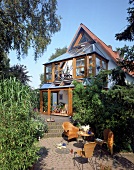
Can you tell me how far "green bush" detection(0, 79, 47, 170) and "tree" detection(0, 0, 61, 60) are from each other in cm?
665

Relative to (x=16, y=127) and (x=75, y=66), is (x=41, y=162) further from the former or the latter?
(x=75, y=66)

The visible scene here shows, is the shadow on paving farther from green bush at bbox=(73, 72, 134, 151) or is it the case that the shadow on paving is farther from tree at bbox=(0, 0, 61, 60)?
tree at bbox=(0, 0, 61, 60)

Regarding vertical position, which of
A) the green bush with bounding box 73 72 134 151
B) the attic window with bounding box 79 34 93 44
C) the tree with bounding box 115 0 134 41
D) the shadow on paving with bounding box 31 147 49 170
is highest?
the attic window with bounding box 79 34 93 44

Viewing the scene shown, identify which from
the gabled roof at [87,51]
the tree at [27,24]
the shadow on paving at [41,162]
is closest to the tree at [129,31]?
the shadow on paving at [41,162]

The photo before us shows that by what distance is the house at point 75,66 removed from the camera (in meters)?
15.2

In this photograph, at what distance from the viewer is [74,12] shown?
429 inches

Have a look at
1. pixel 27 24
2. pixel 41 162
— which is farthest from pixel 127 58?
pixel 27 24

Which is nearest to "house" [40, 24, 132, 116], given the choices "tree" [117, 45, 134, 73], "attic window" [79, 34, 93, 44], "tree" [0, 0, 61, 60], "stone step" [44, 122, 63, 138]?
"attic window" [79, 34, 93, 44]

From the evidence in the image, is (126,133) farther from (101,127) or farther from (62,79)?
(62,79)

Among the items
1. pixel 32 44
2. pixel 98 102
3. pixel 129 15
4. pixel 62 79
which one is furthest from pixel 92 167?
pixel 62 79

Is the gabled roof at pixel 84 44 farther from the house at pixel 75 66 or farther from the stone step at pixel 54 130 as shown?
the stone step at pixel 54 130

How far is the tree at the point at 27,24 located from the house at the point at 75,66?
4533 millimetres

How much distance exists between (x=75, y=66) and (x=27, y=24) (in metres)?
6.44

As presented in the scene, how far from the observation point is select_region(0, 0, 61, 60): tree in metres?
10.1
